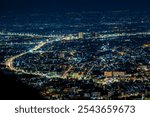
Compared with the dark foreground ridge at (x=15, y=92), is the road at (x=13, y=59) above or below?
below

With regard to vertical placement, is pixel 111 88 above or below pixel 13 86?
below

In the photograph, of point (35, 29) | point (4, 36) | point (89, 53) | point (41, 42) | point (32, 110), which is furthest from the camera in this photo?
point (35, 29)

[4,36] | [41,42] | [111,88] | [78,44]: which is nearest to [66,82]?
[111,88]

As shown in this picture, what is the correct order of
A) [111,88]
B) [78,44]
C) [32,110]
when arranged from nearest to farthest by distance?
[32,110]
[111,88]
[78,44]

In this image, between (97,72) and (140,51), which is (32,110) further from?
(140,51)

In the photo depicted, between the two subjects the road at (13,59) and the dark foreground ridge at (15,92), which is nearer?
the dark foreground ridge at (15,92)

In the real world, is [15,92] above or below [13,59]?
above

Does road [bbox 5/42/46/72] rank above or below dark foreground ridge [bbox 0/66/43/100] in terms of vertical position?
below

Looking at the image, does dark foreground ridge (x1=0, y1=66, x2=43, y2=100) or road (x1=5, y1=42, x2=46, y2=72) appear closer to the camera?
dark foreground ridge (x1=0, y1=66, x2=43, y2=100)

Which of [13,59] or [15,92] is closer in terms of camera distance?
[15,92]

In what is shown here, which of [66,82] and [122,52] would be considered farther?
[122,52]

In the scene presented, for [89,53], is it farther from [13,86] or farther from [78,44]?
[13,86]
